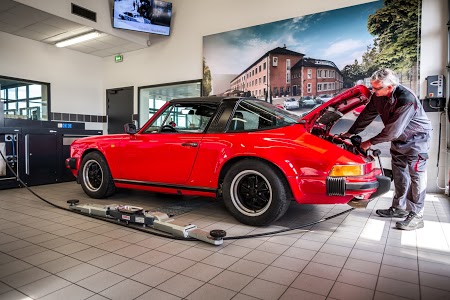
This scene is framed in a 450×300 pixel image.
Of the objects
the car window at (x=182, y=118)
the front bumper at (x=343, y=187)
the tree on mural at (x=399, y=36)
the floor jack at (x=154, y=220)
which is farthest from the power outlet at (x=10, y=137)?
the tree on mural at (x=399, y=36)

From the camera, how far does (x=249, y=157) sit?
2850mm

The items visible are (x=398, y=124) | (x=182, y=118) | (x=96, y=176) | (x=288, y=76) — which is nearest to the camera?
(x=398, y=124)

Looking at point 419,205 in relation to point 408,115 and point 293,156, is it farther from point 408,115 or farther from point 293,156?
point 293,156

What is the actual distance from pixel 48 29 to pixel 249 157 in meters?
6.28

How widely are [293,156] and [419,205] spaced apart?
1.46 meters

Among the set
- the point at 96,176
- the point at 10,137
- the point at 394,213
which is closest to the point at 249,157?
the point at 394,213

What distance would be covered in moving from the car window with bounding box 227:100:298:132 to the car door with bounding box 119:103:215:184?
0.32 m

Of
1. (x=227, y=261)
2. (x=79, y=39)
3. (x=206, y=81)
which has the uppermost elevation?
(x=79, y=39)

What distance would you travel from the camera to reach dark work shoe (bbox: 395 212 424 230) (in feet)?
9.19

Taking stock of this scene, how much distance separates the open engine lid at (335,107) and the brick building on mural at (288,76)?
2929 millimetres

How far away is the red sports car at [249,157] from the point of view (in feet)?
8.34

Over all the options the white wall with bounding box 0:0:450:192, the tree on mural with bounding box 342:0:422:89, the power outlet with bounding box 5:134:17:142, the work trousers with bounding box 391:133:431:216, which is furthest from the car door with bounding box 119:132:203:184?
the white wall with bounding box 0:0:450:192

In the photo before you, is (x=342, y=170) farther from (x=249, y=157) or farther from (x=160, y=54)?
(x=160, y=54)

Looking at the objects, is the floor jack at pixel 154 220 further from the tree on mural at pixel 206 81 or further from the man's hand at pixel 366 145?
the tree on mural at pixel 206 81
